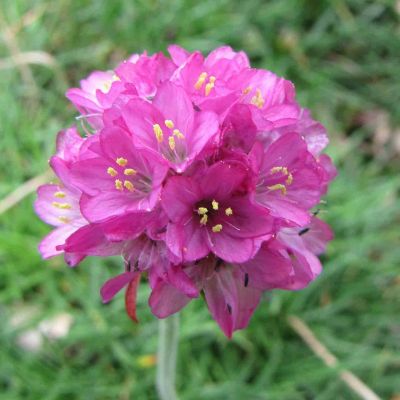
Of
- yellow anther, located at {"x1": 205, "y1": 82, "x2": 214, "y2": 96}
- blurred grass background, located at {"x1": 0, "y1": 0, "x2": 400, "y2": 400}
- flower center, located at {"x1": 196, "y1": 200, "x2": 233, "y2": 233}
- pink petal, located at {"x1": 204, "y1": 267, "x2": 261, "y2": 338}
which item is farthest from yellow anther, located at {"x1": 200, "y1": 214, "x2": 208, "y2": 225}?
blurred grass background, located at {"x1": 0, "y1": 0, "x2": 400, "y2": 400}

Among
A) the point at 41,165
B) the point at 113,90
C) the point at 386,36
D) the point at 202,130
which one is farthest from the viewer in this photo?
the point at 386,36

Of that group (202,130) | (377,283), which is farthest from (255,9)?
(202,130)

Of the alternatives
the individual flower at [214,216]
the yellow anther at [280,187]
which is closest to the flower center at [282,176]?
the yellow anther at [280,187]

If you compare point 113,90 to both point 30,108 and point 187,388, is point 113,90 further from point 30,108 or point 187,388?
point 30,108

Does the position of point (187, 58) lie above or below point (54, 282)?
above

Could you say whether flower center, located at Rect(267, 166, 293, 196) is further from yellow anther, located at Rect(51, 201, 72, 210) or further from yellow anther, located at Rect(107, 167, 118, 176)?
yellow anther, located at Rect(51, 201, 72, 210)

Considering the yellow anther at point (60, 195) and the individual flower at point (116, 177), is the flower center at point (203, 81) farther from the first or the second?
the yellow anther at point (60, 195)
